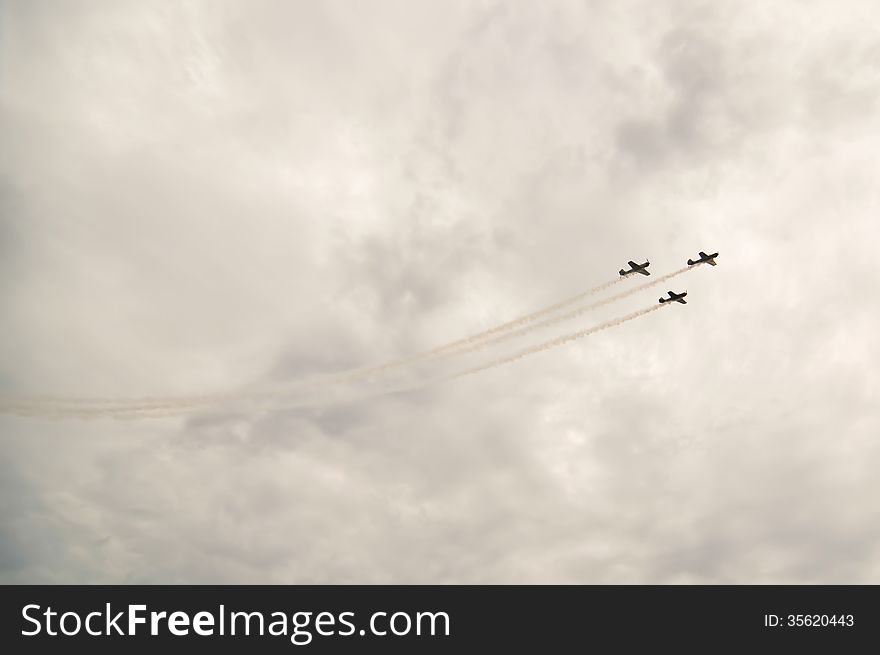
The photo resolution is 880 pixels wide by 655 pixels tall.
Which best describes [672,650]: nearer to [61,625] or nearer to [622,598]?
[622,598]

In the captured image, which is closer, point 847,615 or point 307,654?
point 847,615

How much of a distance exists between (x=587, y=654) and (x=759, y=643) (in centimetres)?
3881

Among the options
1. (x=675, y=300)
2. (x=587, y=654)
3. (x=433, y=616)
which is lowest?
(x=587, y=654)

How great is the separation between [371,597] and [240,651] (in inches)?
1283

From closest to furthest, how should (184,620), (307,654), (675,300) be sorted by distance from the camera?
(184,620), (307,654), (675,300)

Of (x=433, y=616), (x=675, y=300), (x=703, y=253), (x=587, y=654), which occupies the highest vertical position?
(x=703, y=253)

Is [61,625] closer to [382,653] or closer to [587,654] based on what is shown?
[382,653]

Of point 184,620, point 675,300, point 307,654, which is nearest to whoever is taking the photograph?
point 184,620

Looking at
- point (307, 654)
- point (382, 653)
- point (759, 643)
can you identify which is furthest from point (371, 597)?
point (759, 643)

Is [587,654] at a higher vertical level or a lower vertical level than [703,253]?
lower

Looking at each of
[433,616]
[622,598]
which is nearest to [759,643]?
[622,598]

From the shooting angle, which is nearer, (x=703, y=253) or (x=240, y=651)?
(x=240, y=651)

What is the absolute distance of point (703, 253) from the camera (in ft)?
598

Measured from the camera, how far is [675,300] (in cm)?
17800
